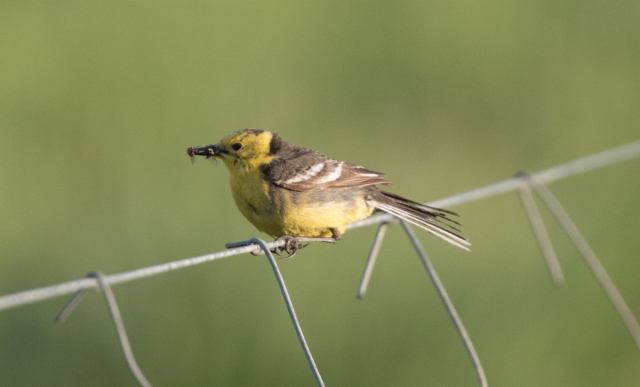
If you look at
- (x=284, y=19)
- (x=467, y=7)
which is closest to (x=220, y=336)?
(x=284, y=19)

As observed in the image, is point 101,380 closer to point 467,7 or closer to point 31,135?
point 31,135

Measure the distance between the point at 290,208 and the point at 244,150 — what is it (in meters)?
0.51

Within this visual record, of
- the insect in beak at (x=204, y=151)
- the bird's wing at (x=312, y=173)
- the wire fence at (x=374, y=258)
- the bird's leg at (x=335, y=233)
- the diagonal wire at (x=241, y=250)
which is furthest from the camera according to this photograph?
the insect in beak at (x=204, y=151)

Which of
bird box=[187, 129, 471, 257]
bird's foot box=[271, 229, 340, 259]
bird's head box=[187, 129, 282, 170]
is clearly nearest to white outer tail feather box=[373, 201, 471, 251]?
bird box=[187, 129, 471, 257]

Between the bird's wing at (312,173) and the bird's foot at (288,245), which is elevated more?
the bird's wing at (312,173)

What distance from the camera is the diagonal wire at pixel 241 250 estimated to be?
81.7 inches

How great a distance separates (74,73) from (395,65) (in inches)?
113

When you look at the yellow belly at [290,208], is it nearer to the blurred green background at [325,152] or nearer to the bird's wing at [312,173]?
the bird's wing at [312,173]

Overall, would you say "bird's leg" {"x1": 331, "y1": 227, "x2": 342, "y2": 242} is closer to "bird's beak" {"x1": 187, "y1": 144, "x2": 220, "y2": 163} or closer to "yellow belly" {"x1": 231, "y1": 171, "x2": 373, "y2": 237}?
"yellow belly" {"x1": 231, "y1": 171, "x2": 373, "y2": 237}

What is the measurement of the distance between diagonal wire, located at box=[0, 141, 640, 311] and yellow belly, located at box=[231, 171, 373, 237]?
16 centimetres

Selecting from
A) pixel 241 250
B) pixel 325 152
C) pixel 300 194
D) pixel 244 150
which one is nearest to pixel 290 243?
pixel 300 194

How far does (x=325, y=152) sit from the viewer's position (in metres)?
6.78

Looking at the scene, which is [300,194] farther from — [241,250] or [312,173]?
[241,250]

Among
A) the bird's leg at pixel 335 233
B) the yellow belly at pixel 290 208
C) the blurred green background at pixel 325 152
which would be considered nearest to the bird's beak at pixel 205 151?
the yellow belly at pixel 290 208
